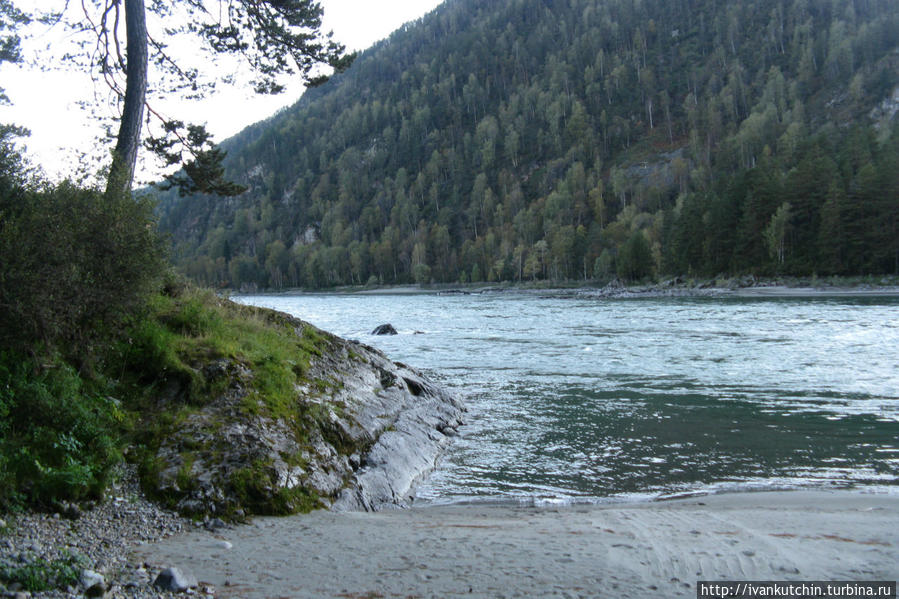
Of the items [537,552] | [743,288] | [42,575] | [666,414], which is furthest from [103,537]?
[743,288]

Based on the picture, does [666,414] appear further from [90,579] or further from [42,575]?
[42,575]

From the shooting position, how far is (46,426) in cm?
604

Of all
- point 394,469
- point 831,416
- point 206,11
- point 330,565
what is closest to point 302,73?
point 206,11

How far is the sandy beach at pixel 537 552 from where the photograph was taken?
4.53m

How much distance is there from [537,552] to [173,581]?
3091 millimetres

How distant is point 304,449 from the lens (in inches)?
307

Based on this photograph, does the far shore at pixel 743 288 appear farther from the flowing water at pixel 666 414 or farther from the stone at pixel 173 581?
the stone at pixel 173 581

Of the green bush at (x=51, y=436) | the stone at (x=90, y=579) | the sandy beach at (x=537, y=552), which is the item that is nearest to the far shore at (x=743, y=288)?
the green bush at (x=51, y=436)

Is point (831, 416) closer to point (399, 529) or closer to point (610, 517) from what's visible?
point (610, 517)

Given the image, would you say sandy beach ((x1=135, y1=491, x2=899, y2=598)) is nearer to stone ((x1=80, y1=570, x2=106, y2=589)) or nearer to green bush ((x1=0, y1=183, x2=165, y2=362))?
stone ((x1=80, y1=570, x2=106, y2=589))

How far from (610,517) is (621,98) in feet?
663

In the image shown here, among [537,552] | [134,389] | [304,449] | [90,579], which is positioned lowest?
[537,552]

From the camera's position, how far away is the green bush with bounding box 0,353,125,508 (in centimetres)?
539

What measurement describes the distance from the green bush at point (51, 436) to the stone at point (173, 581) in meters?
1.87
